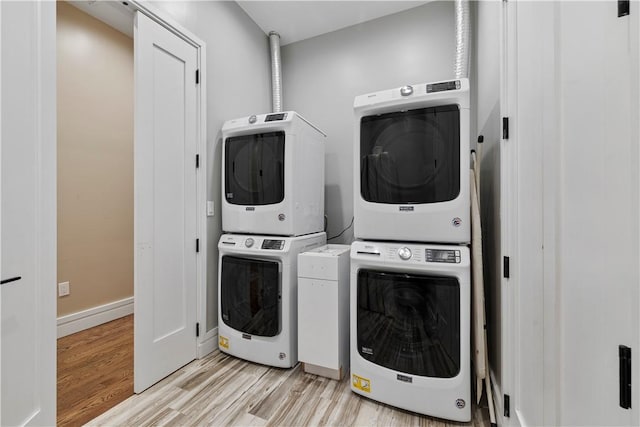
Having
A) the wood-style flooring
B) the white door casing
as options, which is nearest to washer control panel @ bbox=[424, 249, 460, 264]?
the white door casing

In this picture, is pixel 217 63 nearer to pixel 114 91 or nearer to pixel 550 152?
pixel 114 91

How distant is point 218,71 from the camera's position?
2371mm

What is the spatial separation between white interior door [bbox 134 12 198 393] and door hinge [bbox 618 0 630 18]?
212 cm

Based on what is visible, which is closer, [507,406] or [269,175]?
[507,406]

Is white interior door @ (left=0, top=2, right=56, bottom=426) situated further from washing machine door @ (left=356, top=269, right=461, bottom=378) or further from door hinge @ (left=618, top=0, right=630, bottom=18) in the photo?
door hinge @ (left=618, top=0, right=630, bottom=18)

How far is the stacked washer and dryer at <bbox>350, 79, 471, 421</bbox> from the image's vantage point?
147 cm

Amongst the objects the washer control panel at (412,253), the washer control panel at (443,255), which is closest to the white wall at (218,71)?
the washer control panel at (412,253)

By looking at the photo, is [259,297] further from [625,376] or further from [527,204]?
[625,376]

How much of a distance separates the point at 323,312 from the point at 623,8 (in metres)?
1.78

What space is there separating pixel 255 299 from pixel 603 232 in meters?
1.89

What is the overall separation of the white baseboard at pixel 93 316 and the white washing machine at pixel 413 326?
266 centimetres

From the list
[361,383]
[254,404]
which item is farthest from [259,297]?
[361,383]

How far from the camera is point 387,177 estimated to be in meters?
1.69

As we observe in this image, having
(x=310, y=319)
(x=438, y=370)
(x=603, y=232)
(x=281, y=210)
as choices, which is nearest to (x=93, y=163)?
(x=281, y=210)
